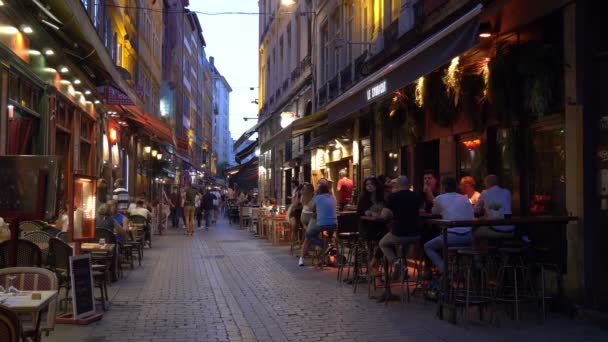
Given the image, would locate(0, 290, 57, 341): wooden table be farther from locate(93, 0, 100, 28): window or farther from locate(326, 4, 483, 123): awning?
locate(93, 0, 100, 28): window

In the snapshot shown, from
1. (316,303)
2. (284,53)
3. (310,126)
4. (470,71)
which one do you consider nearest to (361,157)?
(310,126)

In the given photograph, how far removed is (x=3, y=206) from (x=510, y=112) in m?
6.44

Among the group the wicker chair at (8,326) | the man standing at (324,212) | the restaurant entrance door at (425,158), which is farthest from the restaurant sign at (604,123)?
the wicker chair at (8,326)

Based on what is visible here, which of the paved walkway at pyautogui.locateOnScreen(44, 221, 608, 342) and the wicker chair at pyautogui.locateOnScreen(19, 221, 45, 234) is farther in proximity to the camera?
the wicker chair at pyautogui.locateOnScreen(19, 221, 45, 234)

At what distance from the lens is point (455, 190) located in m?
9.12

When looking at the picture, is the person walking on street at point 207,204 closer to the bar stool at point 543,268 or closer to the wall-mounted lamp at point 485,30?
the wall-mounted lamp at point 485,30

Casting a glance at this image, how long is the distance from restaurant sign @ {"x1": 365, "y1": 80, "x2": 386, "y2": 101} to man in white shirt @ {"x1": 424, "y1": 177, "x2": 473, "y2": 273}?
239 cm

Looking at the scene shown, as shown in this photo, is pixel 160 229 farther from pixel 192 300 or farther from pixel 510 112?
pixel 510 112

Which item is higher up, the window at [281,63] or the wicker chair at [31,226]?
the window at [281,63]

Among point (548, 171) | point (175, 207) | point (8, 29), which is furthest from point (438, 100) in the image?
point (175, 207)

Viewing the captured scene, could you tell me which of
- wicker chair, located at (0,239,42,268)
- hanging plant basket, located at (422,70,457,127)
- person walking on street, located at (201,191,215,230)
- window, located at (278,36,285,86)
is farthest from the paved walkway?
window, located at (278,36,285,86)

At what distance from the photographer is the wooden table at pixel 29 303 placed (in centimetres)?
466

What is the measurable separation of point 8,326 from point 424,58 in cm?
648

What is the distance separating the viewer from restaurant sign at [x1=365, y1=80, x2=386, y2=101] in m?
10.9
